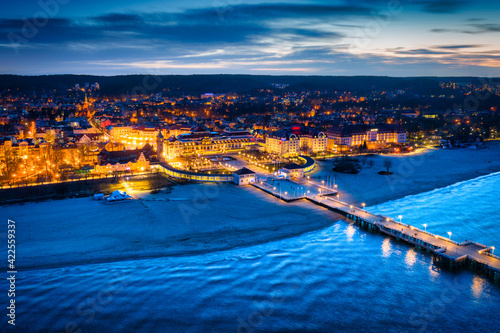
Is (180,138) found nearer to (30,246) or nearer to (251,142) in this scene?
(251,142)

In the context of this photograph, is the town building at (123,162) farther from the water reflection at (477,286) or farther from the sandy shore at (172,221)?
the water reflection at (477,286)

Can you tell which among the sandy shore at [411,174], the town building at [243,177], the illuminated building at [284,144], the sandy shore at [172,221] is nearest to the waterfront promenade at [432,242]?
the sandy shore at [172,221]

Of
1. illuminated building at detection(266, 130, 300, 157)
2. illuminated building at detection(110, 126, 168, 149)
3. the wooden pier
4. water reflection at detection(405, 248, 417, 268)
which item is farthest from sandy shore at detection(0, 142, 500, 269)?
illuminated building at detection(110, 126, 168, 149)

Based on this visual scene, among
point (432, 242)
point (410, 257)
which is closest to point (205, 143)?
point (432, 242)

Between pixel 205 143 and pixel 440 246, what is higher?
pixel 205 143

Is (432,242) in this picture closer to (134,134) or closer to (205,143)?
(205,143)

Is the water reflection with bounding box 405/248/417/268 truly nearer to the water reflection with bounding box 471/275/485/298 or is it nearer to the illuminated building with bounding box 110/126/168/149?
the water reflection with bounding box 471/275/485/298
